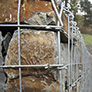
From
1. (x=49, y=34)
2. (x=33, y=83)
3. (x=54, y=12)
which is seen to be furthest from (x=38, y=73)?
(x=54, y=12)

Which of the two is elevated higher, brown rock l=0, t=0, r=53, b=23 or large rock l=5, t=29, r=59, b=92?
brown rock l=0, t=0, r=53, b=23

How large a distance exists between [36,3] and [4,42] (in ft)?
0.85

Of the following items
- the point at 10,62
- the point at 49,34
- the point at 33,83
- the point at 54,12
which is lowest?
the point at 33,83

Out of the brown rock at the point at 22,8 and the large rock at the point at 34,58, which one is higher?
the brown rock at the point at 22,8

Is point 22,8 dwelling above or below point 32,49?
above

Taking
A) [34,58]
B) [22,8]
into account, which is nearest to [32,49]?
[34,58]

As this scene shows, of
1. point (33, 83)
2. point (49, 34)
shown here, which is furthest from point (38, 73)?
point (49, 34)

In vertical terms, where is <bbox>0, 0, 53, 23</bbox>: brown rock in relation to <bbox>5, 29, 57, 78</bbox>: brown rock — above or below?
above

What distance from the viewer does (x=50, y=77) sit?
94 cm

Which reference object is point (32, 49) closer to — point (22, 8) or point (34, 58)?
point (34, 58)

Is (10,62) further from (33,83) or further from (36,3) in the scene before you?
(36,3)

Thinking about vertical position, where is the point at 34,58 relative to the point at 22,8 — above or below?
below

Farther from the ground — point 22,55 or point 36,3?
point 36,3

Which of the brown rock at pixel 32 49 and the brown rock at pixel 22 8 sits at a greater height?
the brown rock at pixel 22 8
